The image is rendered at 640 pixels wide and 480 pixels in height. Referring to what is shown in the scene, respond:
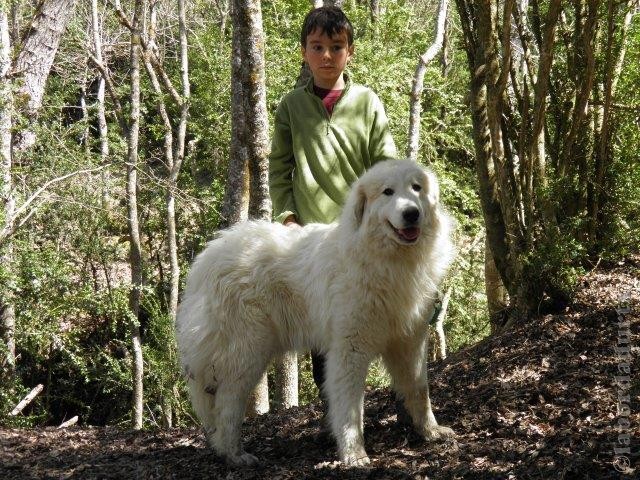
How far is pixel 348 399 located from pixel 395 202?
1.08 m

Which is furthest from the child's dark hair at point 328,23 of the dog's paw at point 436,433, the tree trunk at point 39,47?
the tree trunk at point 39,47

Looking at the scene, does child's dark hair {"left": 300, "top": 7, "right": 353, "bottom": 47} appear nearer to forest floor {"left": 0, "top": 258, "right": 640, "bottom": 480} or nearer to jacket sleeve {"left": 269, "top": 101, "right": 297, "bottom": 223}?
jacket sleeve {"left": 269, "top": 101, "right": 297, "bottom": 223}

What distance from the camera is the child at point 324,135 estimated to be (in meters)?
4.11

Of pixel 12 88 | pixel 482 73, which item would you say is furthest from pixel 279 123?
pixel 12 88

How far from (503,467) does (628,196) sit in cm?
290

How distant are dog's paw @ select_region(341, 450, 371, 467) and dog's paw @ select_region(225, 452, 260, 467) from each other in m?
0.63

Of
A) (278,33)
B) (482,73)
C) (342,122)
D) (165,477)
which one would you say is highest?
(278,33)

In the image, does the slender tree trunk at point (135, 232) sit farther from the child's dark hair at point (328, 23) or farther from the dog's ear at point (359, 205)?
the dog's ear at point (359, 205)

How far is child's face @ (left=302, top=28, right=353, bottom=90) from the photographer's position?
13.3ft

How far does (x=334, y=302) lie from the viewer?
12.4 feet

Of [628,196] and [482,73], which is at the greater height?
[482,73]

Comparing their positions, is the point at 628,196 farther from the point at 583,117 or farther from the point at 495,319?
the point at 495,319

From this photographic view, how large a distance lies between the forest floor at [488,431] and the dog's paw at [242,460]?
0.07 meters

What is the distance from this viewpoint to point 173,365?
12.4 metres
